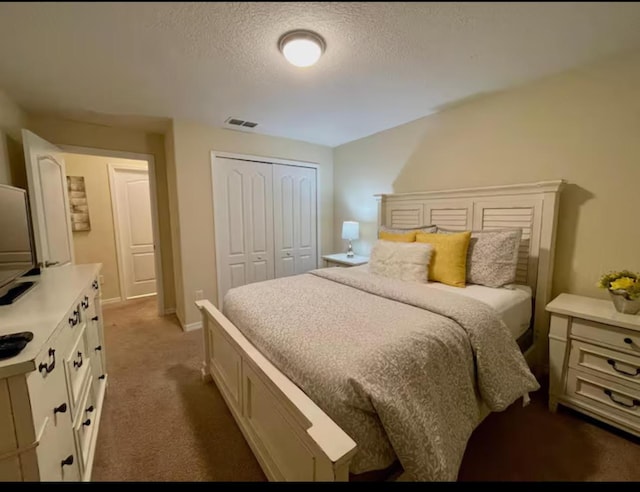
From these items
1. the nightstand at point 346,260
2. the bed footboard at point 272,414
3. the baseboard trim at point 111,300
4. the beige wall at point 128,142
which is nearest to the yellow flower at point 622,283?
the bed footboard at point 272,414

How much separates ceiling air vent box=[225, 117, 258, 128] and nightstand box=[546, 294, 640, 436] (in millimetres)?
2947

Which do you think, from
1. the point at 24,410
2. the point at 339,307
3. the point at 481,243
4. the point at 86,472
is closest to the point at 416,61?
the point at 481,243

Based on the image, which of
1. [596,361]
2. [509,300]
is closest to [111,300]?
[509,300]

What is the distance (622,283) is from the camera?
1486 mm

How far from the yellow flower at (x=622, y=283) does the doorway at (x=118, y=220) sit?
12.3 feet

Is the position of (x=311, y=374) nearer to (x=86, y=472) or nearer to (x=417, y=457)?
(x=417, y=457)

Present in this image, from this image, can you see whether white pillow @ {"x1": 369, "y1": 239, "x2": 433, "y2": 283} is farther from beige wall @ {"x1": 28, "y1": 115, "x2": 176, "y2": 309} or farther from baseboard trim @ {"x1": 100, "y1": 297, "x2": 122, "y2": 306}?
baseboard trim @ {"x1": 100, "y1": 297, "x2": 122, "y2": 306}

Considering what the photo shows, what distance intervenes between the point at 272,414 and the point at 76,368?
0.81m

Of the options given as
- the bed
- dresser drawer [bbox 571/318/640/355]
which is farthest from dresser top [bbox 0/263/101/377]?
dresser drawer [bbox 571/318/640/355]

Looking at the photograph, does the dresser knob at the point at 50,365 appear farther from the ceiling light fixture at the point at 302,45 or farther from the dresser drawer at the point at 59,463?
the ceiling light fixture at the point at 302,45

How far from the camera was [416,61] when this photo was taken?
1670 millimetres

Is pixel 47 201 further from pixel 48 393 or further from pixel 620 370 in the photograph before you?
pixel 620 370

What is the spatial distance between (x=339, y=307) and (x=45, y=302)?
4.45 ft

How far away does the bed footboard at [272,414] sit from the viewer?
674 mm
